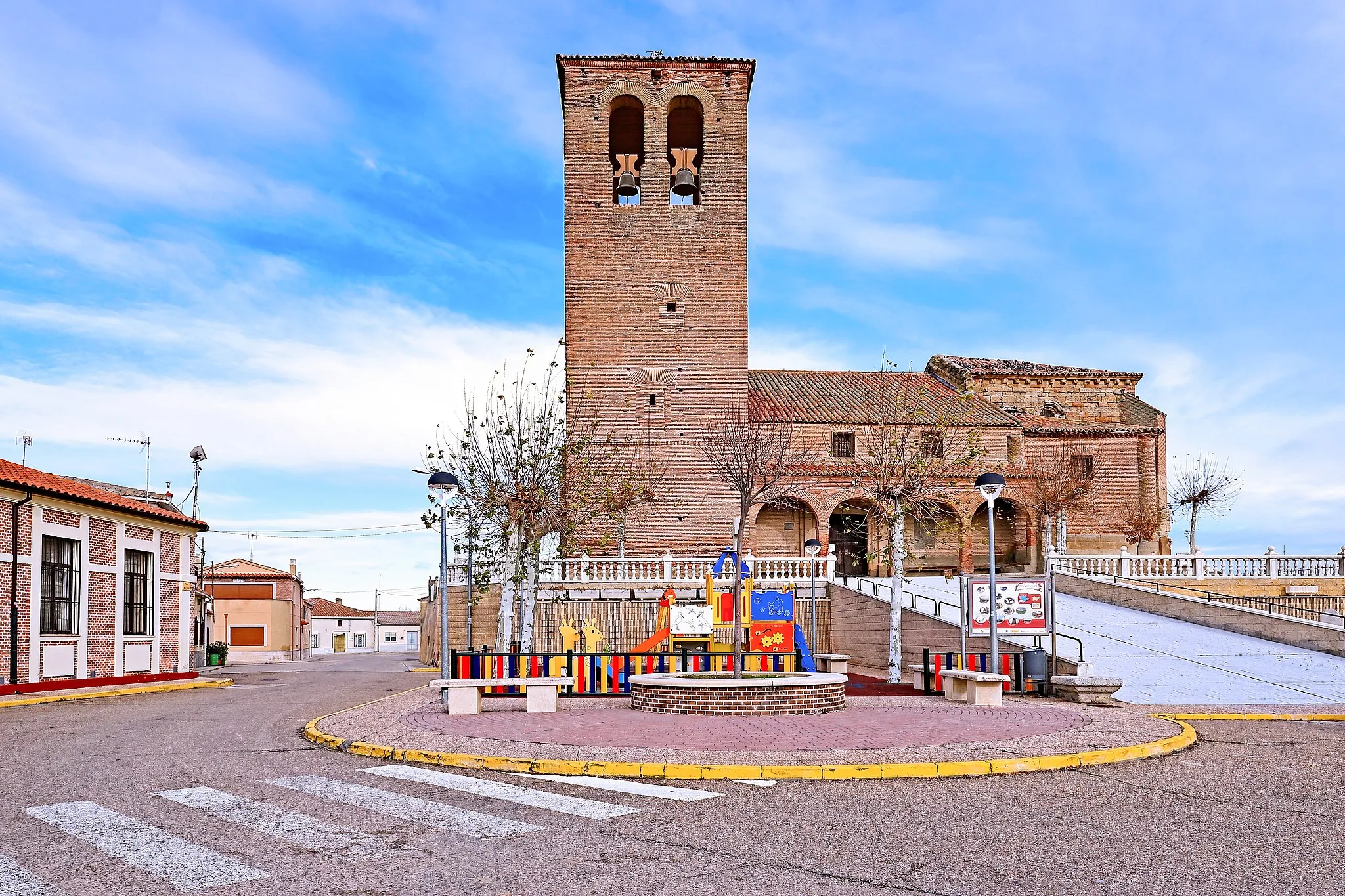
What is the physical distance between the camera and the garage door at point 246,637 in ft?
220

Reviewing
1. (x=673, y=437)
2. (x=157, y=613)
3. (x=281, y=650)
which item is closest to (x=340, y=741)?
(x=157, y=613)

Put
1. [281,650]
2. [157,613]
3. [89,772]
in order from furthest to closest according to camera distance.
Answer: [281,650]
[157,613]
[89,772]

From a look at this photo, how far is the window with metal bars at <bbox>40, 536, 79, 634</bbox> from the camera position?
78.1 feet

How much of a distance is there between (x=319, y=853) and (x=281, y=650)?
2583 inches

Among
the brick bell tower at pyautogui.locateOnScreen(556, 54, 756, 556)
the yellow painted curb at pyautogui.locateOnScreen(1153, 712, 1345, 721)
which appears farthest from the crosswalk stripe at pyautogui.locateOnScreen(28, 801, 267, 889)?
the brick bell tower at pyautogui.locateOnScreen(556, 54, 756, 556)

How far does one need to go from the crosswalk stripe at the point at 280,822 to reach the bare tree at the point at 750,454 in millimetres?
9457


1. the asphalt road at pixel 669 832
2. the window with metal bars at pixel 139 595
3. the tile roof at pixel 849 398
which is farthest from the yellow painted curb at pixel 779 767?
the tile roof at pixel 849 398

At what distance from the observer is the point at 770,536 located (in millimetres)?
45594

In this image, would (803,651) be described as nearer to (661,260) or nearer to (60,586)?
(60,586)

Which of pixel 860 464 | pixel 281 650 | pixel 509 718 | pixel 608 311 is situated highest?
pixel 608 311

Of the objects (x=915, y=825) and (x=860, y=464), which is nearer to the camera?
(x=915, y=825)

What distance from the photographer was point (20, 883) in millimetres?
5918

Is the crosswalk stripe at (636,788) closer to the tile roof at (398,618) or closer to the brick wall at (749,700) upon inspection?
the brick wall at (749,700)

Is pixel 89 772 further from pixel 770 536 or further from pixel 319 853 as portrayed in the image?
pixel 770 536
